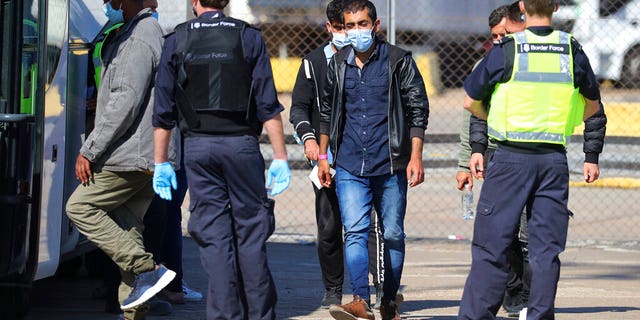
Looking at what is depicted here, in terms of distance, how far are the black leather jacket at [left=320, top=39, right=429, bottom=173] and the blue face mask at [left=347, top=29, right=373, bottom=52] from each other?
106mm

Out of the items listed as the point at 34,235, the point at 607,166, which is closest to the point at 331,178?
the point at 34,235

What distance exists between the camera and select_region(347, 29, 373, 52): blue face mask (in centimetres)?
664

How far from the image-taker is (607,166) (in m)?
15.0

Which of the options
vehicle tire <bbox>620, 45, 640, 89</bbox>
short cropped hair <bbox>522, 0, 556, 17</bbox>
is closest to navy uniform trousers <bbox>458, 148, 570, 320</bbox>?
short cropped hair <bbox>522, 0, 556, 17</bbox>

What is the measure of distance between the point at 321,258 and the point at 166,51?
6.52 ft

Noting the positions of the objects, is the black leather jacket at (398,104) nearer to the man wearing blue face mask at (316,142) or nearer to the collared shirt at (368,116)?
the collared shirt at (368,116)

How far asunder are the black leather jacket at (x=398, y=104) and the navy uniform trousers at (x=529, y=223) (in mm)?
781

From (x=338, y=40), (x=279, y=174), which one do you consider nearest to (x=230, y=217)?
(x=279, y=174)

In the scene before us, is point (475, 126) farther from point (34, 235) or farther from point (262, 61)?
point (34, 235)

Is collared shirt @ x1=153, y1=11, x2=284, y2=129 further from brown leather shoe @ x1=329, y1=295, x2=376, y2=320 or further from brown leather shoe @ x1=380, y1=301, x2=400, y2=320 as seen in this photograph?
brown leather shoe @ x1=380, y1=301, x2=400, y2=320

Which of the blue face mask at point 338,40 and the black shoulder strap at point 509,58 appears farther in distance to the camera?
the blue face mask at point 338,40

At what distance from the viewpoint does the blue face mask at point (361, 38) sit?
6637 mm

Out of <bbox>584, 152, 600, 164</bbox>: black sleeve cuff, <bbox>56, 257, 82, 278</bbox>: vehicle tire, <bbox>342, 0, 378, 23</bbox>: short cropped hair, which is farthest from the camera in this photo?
<bbox>56, 257, 82, 278</bbox>: vehicle tire

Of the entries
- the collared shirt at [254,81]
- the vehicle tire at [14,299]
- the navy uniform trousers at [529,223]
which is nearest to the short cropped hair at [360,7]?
the collared shirt at [254,81]
